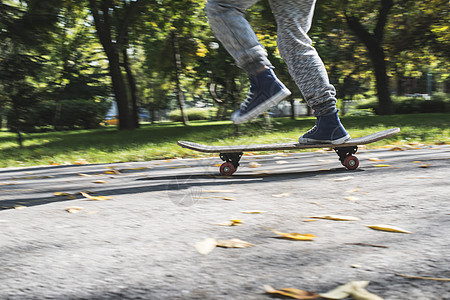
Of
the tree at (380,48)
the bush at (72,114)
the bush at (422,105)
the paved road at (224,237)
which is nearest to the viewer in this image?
the paved road at (224,237)

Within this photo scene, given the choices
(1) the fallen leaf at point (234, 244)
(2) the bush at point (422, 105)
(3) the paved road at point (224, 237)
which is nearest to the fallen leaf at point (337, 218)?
(3) the paved road at point (224, 237)

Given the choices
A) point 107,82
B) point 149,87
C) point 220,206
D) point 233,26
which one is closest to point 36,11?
point 233,26

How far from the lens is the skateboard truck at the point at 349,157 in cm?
362

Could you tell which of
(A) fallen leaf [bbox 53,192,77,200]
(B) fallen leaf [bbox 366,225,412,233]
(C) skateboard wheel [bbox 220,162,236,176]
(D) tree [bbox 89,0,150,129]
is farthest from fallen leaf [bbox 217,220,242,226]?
(D) tree [bbox 89,0,150,129]

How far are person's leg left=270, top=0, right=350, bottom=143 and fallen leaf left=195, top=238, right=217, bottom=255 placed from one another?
196 cm

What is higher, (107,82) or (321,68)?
(107,82)

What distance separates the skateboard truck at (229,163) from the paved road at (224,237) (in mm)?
558

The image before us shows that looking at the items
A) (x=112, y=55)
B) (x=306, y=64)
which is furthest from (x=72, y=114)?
(x=306, y=64)

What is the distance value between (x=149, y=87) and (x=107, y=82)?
524 inches

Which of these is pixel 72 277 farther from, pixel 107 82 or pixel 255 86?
pixel 107 82

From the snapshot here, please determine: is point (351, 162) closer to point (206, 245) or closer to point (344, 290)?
point (206, 245)

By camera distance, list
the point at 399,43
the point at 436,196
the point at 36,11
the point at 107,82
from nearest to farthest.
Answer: the point at 436,196 < the point at 36,11 < the point at 399,43 < the point at 107,82

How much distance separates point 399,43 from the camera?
21.5 metres

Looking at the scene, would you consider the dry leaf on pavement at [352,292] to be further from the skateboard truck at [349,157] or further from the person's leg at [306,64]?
the skateboard truck at [349,157]
